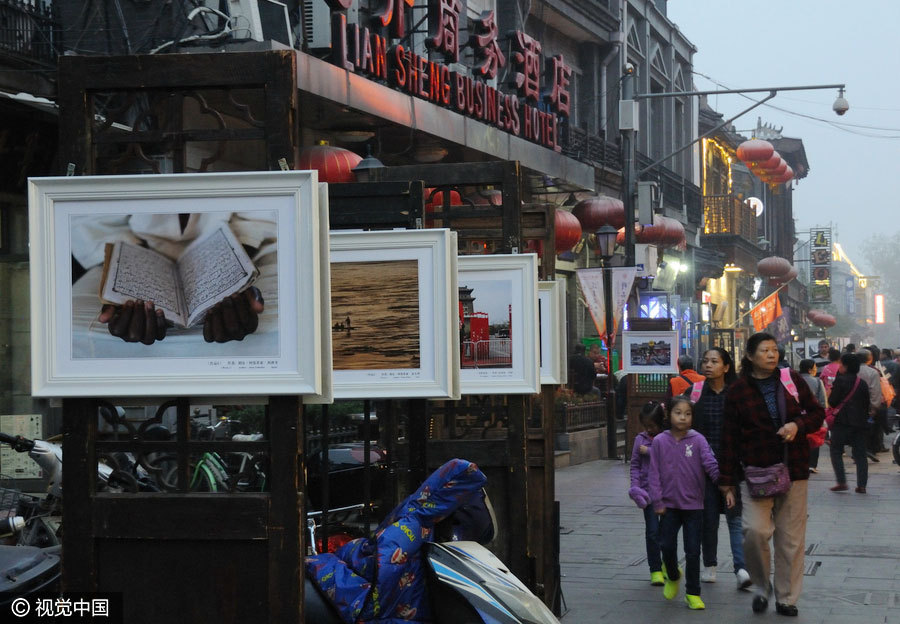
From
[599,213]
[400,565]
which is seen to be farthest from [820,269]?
[400,565]

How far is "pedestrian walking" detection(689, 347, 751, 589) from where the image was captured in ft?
33.8

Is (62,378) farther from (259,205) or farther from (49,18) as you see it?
(49,18)

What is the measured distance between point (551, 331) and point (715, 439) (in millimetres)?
2035

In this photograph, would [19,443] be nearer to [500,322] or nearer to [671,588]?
[500,322]

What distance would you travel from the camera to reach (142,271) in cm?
514

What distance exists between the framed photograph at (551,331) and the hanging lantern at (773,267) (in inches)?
1780

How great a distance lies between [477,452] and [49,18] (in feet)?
32.6

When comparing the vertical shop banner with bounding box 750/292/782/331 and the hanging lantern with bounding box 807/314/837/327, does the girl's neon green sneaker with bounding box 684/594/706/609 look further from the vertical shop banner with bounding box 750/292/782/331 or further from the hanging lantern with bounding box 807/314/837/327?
the hanging lantern with bounding box 807/314/837/327

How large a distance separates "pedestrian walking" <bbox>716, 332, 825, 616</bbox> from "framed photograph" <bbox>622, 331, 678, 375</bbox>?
1278 centimetres

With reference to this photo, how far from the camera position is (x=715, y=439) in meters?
10.9

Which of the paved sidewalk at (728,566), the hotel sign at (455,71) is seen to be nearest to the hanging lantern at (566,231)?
the hotel sign at (455,71)

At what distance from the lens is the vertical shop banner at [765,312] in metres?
35.7

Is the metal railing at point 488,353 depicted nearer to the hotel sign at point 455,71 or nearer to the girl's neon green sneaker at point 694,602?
the girl's neon green sneaker at point 694,602

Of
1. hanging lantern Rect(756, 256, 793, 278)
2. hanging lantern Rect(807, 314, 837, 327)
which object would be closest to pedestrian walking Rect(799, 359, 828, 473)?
hanging lantern Rect(756, 256, 793, 278)
